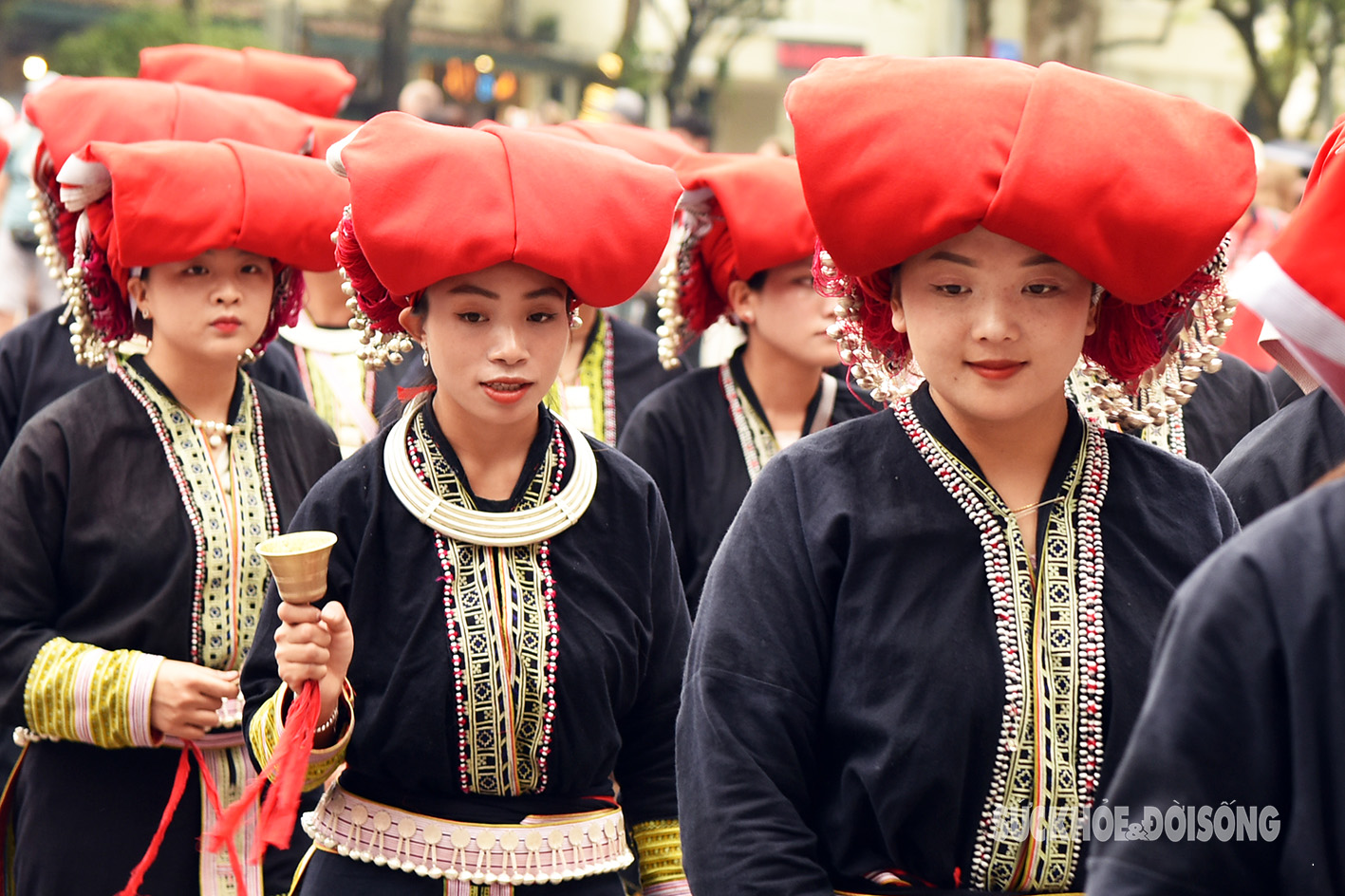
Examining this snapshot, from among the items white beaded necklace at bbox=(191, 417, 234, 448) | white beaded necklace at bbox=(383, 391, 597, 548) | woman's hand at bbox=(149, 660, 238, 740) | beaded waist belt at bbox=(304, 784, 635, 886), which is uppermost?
white beaded necklace at bbox=(191, 417, 234, 448)

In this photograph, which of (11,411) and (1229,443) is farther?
(11,411)

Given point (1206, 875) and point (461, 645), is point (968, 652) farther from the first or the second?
point (461, 645)

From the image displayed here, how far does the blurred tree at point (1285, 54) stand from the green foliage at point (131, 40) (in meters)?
11.5

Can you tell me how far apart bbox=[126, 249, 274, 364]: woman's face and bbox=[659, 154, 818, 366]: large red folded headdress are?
1.25 m

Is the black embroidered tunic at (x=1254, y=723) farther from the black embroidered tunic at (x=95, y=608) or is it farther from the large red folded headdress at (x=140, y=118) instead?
the large red folded headdress at (x=140, y=118)

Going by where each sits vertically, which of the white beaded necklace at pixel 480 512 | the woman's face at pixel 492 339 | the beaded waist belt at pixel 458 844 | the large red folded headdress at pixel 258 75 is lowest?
the beaded waist belt at pixel 458 844

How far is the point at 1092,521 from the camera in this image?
2455 mm

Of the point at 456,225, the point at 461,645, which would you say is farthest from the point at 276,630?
the point at 456,225

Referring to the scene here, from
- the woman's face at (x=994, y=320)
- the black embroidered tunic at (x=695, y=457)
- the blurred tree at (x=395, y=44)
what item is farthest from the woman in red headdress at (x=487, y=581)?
the blurred tree at (x=395, y=44)

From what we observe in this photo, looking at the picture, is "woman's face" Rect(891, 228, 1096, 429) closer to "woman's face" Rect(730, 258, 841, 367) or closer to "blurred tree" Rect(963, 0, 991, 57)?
"woman's face" Rect(730, 258, 841, 367)

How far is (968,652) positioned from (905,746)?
159 millimetres

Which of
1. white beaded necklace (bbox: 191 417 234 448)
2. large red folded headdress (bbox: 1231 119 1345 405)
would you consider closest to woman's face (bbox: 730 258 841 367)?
white beaded necklace (bbox: 191 417 234 448)

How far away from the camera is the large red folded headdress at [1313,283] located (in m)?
1.61

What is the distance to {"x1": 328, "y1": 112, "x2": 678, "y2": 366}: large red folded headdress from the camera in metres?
2.83
